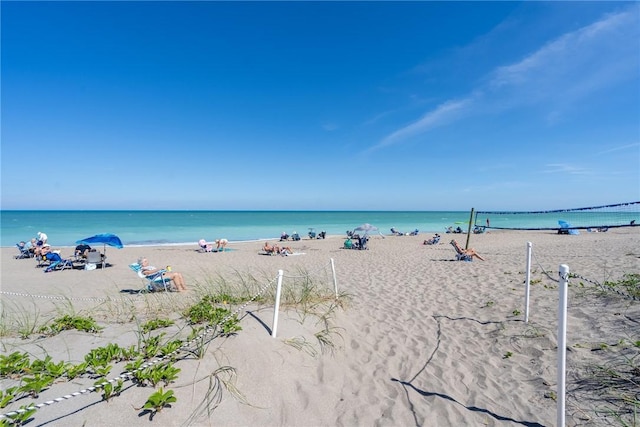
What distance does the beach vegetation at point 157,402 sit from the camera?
272cm

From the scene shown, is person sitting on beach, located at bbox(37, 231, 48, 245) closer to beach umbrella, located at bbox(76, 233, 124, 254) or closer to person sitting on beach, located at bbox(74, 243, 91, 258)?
person sitting on beach, located at bbox(74, 243, 91, 258)

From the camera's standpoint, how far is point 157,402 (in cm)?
275

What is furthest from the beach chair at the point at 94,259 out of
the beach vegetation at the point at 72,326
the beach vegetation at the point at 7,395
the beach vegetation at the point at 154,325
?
the beach vegetation at the point at 7,395

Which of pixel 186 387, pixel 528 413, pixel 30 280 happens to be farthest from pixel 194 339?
pixel 30 280

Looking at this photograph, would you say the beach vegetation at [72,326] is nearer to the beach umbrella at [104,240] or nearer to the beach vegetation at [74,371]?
the beach vegetation at [74,371]

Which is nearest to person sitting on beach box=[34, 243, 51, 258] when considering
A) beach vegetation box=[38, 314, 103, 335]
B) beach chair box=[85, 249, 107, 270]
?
beach chair box=[85, 249, 107, 270]

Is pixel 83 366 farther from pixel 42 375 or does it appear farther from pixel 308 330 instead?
pixel 308 330

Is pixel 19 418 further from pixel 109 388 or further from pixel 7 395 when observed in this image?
pixel 109 388

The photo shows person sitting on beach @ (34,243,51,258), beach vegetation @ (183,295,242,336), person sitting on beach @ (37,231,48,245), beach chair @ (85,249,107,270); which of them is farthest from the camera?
person sitting on beach @ (37,231,48,245)

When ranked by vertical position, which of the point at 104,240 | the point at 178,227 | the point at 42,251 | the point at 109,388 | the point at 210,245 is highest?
the point at 104,240

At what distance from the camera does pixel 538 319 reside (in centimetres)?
555

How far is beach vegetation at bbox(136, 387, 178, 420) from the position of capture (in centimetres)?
272

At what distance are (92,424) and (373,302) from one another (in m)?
5.57

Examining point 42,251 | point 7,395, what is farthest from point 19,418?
point 42,251
